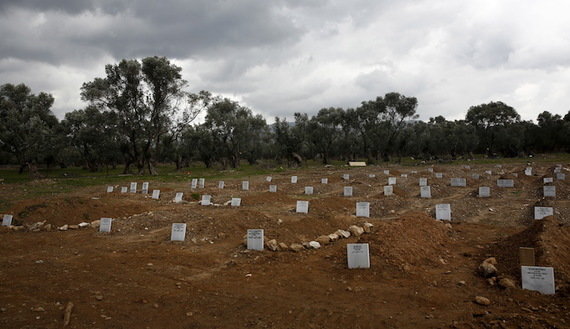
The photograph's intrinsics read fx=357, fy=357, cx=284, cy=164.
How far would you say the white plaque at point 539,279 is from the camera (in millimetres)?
6367

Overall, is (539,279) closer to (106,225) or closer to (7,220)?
(106,225)

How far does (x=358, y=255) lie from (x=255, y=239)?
2897 millimetres

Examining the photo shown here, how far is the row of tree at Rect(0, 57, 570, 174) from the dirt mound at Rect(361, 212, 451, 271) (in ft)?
117

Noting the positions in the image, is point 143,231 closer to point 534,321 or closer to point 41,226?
point 41,226

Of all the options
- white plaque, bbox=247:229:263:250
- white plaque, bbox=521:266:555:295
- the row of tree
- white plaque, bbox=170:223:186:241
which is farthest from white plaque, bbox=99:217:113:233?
the row of tree

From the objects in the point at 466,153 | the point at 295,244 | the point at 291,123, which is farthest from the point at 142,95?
the point at 466,153

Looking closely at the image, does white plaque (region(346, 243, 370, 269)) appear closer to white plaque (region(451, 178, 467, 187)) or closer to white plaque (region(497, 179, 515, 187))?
white plaque (region(451, 178, 467, 187))

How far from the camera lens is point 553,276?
636 cm

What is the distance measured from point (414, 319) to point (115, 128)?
45156 millimetres

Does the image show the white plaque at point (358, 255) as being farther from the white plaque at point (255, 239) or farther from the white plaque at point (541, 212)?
the white plaque at point (541, 212)

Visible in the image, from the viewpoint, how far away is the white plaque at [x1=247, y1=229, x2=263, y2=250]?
953 cm

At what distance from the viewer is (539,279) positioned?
6438 mm

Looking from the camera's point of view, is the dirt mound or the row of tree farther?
the row of tree

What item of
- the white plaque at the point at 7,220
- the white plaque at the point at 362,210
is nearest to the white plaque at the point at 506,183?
the white plaque at the point at 362,210
